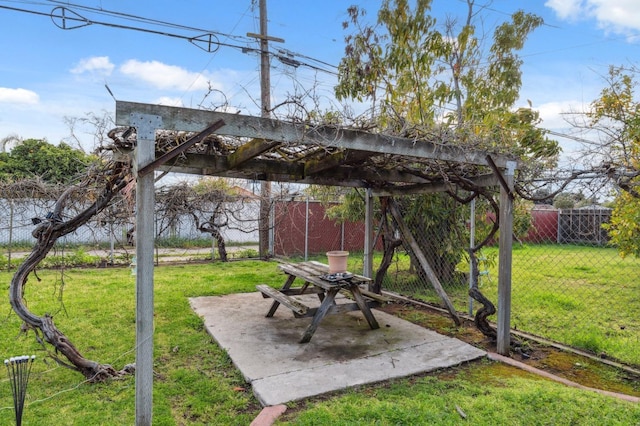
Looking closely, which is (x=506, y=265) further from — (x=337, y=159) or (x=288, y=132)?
(x=288, y=132)

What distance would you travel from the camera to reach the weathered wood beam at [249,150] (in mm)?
2740

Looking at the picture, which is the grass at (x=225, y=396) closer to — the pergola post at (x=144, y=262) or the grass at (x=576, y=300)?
the pergola post at (x=144, y=262)

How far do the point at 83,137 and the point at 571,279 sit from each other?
825cm

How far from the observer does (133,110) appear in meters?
2.08

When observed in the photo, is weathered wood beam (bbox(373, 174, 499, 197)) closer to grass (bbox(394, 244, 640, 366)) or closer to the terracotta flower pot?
the terracotta flower pot

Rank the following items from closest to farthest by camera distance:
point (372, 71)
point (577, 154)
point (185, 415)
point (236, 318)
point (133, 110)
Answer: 1. point (133, 110)
2. point (185, 415)
3. point (577, 154)
4. point (236, 318)
5. point (372, 71)

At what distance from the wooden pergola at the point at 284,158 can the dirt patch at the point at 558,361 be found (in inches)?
10.8

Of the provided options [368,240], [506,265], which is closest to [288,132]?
[506,265]

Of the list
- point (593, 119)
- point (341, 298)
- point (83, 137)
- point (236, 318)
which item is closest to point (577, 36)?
point (593, 119)

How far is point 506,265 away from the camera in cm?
361

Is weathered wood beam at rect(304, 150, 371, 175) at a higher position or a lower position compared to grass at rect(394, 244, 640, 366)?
higher

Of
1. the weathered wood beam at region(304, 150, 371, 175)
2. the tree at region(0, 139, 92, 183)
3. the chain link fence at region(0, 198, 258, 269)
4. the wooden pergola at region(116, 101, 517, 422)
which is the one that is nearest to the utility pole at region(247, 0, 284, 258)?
the chain link fence at region(0, 198, 258, 269)

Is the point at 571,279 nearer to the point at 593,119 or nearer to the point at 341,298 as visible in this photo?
the point at 341,298

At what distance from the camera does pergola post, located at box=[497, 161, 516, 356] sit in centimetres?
361
